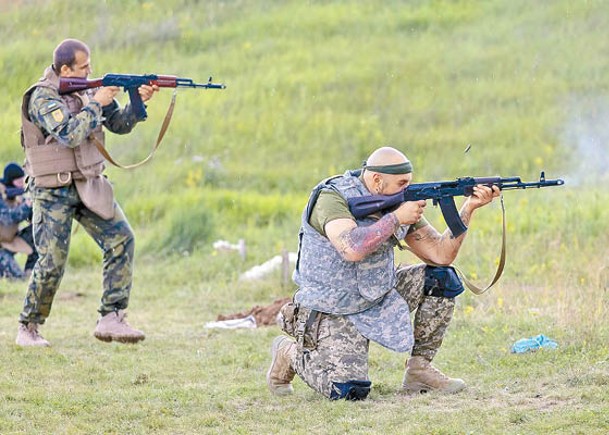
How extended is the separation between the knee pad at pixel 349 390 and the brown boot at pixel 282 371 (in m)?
0.38

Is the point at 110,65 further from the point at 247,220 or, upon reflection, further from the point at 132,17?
the point at 247,220

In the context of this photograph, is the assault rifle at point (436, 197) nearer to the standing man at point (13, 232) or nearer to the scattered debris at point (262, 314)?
the scattered debris at point (262, 314)

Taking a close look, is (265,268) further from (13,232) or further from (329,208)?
(329,208)

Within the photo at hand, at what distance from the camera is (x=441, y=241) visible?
6.77 metres

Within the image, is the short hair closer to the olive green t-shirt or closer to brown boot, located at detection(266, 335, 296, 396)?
the olive green t-shirt

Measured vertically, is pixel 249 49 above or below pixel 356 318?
above

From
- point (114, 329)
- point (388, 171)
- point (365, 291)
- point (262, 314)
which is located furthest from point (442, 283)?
point (262, 314)

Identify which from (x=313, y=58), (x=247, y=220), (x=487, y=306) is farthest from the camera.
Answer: (x=313, y=58)

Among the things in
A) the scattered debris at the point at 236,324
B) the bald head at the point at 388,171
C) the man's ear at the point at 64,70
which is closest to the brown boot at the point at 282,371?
the bald head at the point at 388,171

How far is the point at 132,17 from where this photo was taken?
2273cm

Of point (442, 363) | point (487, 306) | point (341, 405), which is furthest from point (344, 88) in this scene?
point (341, 405)

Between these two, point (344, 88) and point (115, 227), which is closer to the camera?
point (115, 227)

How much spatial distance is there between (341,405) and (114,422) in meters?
1.18

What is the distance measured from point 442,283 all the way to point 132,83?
9.55ft
